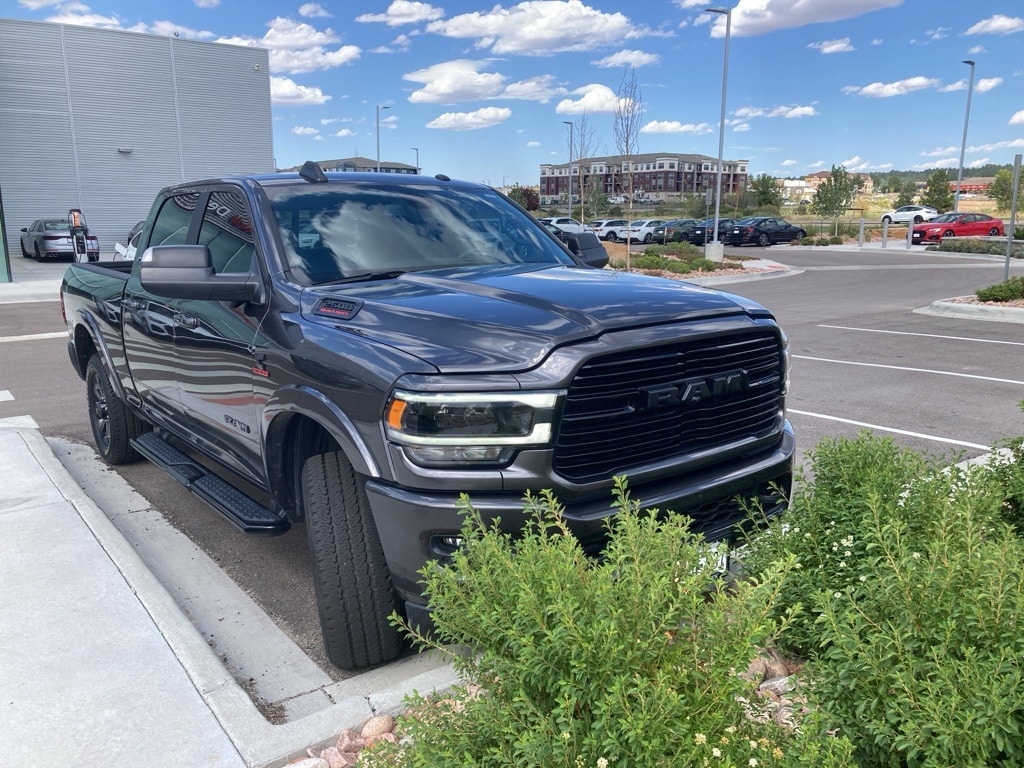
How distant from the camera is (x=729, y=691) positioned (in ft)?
5.70

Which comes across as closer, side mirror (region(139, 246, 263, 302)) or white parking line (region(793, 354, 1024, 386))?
side mirror (region(139, 246, 263, 302))

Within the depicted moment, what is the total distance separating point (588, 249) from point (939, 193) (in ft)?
208

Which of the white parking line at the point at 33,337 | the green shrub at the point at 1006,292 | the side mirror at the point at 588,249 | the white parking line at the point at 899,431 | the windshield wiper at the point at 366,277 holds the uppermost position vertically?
the side mirror at the point at 588,249

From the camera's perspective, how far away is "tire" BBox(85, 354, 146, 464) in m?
5.98

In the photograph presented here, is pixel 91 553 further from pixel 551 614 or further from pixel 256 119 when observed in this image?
pixel 256 119

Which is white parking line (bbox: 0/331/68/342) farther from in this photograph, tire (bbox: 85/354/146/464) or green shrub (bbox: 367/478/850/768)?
green shrub (bbox: 367/478/850/768)

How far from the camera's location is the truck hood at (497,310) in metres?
2.85

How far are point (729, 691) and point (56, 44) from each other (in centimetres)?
4052

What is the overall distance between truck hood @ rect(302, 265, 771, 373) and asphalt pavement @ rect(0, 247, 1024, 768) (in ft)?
4.16

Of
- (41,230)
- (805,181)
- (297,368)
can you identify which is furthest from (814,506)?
(805,181)

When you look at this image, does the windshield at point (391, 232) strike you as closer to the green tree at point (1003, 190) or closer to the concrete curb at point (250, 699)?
the concrete curb at point (250, 699)

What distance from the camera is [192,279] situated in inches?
143

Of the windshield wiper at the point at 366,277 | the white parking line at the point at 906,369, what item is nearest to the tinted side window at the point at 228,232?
the windshield wiper at the point at 366,277

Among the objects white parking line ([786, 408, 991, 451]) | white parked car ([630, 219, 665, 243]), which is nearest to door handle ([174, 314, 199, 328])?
white parking line ([786, 408, 991, 451])
